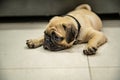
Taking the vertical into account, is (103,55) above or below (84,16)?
below

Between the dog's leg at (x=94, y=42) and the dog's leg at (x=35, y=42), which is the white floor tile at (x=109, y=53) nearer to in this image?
the dog's leg at (x=94, y=42)

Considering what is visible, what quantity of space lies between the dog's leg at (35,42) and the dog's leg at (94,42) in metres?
0.33

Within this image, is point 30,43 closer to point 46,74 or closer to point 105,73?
point 46,74

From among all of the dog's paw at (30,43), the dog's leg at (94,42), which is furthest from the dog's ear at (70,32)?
the dog's paw at (30,43)

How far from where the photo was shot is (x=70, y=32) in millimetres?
1858

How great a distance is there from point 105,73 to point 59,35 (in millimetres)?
390

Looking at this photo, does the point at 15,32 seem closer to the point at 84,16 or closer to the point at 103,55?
the point at 84,16

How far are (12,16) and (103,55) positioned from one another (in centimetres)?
92

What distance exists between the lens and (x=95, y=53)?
184cm

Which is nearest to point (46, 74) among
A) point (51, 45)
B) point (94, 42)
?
point (51, 45)

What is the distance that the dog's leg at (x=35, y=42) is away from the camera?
192 centimetres

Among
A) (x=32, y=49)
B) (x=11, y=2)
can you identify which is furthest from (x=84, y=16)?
(x=11, y=2)

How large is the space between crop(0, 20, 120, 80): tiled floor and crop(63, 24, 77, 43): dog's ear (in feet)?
0.27

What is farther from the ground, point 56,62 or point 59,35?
point 59,35
